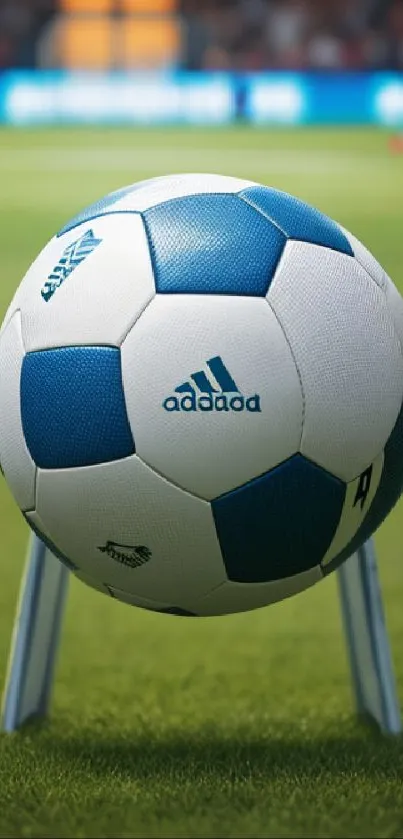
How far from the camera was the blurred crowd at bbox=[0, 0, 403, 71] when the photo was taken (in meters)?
35.6

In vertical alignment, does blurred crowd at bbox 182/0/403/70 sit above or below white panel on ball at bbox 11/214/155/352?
below

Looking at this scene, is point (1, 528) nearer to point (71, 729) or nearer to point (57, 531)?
point (71, 729)

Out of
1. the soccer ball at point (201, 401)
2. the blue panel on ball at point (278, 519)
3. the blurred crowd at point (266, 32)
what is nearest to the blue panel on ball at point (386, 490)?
the soccer ball at point (201, 401)

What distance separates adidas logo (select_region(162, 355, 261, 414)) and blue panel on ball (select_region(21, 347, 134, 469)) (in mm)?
127

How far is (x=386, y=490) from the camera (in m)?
2.92

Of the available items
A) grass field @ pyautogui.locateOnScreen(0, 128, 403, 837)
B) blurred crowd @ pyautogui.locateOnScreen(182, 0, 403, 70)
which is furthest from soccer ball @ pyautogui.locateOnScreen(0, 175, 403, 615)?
blurred crowd @ pyautogui.locateOnScreen(182, 0, 403, 70)

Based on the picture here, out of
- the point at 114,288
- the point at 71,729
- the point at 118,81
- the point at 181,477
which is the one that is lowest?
the point at 118,81

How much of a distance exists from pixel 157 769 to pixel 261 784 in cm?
23

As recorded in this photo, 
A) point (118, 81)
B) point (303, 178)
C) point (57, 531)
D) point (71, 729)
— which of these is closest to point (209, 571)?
point (57, 531)

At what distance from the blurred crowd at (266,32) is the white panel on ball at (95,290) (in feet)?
109

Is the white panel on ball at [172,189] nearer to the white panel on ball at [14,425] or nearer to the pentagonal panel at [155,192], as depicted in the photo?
the pentagonal panel at [155,192]

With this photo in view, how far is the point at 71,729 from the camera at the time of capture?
347 cm

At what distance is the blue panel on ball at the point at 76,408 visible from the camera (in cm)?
271

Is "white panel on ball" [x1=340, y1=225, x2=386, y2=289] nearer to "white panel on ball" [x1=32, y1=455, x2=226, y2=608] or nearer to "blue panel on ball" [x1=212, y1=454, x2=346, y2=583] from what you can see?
"blue panel on ball" [x1=212, y1=454, x2=346, y2=583]
